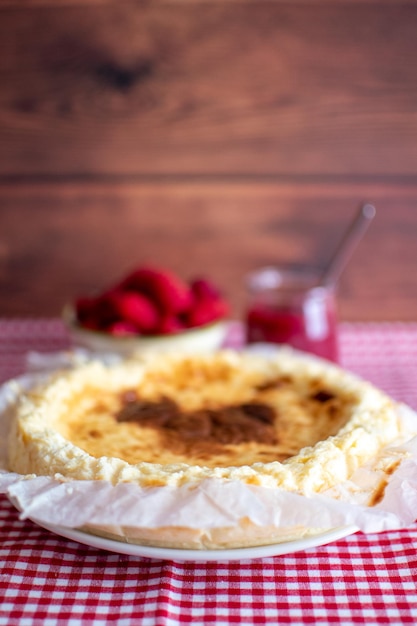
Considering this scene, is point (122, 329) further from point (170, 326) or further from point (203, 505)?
point (203, 505)

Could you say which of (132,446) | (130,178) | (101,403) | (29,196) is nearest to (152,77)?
(130,178)

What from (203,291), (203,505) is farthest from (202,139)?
(203,505)

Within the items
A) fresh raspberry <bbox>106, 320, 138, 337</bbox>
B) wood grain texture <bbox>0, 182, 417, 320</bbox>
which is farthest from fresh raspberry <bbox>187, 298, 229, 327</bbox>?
wood grain texture <bbox>0, 182, 417, 320</bbox>

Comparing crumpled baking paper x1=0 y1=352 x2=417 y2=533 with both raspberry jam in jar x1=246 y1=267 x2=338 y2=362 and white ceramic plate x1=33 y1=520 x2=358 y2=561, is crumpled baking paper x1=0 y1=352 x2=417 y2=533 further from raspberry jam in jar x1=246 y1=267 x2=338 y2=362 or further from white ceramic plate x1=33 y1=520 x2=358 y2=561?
raspberry jam in jar x1=246 y1=267 x2=338 y2=362

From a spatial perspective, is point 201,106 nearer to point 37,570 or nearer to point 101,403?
point 101,403

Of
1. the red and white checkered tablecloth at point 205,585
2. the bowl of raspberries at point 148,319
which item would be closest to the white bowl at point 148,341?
the bowl of raspberries at point 148,319
